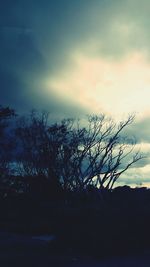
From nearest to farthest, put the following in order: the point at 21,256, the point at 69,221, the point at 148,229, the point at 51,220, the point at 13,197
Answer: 1. the point at 21,256
2. the point at 148,229
3. the point at 69,221
4. the point at 51,220
5. the point at 13,197

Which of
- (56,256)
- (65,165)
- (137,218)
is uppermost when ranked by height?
(65,165)

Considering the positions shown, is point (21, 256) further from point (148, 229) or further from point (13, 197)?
point (13, 197)

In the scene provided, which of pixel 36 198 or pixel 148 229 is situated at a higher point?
pixel 36 198

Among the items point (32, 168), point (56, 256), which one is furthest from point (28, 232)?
point (56, 256)

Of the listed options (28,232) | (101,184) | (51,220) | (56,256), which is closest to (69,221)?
(56,256)

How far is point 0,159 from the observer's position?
4191 cm

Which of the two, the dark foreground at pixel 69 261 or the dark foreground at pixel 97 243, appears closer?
the dark foreground at pixel 69 261

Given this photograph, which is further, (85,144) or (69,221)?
(85,144)

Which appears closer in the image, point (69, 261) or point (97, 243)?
point (69, 261)

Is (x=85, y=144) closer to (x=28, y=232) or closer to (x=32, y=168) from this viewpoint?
(x=32, y=168)

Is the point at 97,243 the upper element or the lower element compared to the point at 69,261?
upper

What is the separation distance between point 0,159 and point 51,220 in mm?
15288

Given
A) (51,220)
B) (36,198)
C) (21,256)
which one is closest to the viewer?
(21,256)

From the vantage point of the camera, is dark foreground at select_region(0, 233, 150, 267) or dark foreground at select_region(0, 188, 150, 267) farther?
dark foreground at select_region(0, 188, 150, 267)
